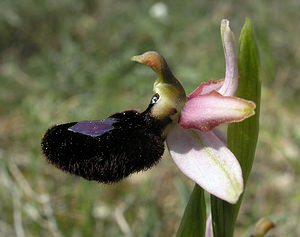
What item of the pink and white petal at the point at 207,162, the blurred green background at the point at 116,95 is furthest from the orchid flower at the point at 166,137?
the blurred green background at the point at 116,95

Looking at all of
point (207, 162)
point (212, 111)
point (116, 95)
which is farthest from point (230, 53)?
point (116, 95)

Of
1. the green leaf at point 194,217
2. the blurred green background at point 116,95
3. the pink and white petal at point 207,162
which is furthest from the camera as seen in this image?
the blurred green background at point 116,95

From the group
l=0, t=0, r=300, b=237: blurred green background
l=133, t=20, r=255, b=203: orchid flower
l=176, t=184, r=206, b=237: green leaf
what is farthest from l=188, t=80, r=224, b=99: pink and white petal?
l=0, t=0, r=300, b=237: blurred green background

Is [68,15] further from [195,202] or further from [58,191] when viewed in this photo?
[195,202]

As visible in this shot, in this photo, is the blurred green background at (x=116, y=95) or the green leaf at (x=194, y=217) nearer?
the green leaf at (x=194, y=217)

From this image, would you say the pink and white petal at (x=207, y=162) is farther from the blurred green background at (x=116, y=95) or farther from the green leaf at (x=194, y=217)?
the blurred green background at (x=116, y=95)

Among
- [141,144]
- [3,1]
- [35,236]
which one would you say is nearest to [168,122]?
[141,144]
